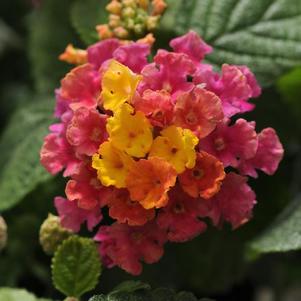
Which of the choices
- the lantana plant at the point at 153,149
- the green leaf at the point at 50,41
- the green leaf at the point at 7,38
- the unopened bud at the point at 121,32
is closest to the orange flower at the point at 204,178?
the lantana plant at the point at 153,149

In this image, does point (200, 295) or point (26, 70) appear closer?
point (200, 295)

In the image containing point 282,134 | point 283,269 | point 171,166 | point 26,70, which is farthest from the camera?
point 26,70

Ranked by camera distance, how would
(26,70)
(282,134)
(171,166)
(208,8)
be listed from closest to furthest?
(171,166), (208,8), (282,134), (26,70)

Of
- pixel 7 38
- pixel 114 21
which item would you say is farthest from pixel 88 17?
pixel 7 38

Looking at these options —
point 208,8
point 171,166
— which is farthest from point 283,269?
point 171,166

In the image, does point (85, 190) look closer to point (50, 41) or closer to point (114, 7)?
point (114, 7)

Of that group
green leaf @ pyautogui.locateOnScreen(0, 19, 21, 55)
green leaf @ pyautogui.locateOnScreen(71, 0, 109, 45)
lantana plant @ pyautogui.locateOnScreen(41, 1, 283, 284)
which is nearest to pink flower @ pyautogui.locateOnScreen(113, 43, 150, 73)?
lantana plant @ pyautogui.locateOnScreen(41, 1, 283, 284)

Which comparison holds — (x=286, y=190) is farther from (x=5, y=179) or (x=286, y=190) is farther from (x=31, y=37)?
(x=31, y=37)
